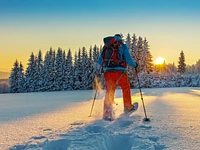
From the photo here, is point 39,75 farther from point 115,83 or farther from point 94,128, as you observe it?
point 94,128

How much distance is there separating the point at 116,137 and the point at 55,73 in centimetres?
3859

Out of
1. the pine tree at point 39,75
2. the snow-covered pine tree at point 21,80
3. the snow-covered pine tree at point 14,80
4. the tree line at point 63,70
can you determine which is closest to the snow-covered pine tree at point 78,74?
the tree line at point 63,70

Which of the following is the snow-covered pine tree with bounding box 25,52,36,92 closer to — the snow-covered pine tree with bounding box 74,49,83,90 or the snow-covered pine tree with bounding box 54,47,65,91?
the snow-covered pine tree with bounding box 54,47,65,91

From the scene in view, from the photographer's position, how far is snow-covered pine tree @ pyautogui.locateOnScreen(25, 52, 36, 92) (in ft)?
134

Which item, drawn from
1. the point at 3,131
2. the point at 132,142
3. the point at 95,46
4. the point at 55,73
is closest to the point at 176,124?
the point at 132,142

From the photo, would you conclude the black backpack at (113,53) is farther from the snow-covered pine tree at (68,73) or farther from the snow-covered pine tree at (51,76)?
the snow-covered pine tree at (51,76)

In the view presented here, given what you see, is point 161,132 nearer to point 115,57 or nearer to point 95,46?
point 115,57

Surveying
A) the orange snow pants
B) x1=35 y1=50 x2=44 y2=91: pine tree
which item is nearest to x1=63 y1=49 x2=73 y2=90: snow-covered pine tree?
x1=35 y1=50 x2=44 y2=91: pine tree

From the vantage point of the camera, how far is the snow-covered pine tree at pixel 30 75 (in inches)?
1610

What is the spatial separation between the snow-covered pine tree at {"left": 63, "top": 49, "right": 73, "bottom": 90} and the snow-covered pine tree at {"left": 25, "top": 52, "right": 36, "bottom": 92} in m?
6.69

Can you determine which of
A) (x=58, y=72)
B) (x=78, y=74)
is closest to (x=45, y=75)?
(x=58, y=72)

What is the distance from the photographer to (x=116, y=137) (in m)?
2.90

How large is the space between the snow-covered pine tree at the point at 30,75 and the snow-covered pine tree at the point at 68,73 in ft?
21.9

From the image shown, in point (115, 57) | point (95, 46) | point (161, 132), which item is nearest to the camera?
point (161, 132)
